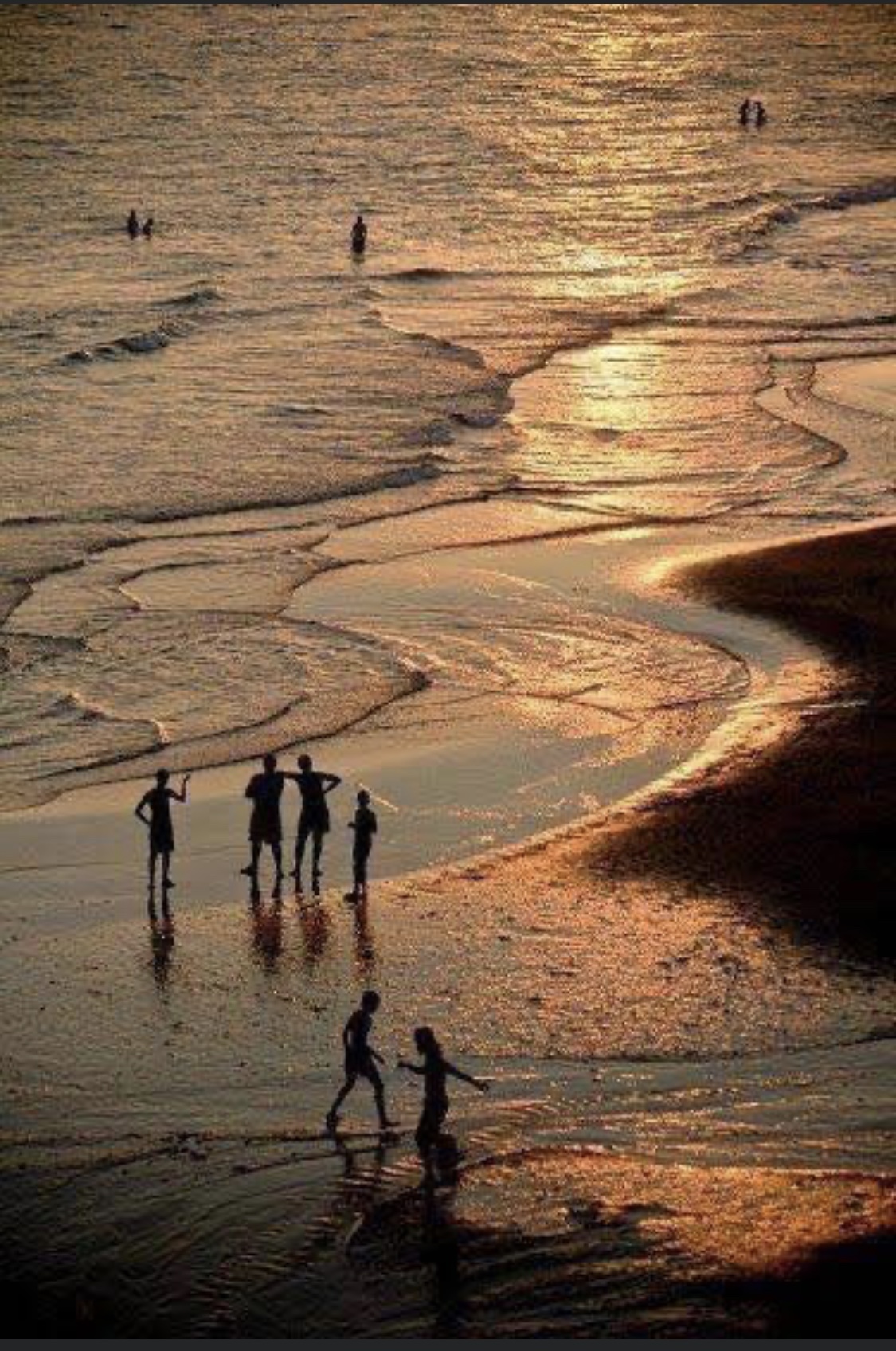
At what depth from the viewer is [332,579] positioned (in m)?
31.7

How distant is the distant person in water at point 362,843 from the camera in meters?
20.4

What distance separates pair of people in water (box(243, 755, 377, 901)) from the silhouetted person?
16.1ft

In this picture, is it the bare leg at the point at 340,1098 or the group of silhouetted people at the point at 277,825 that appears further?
the group of silhouetted people at the point at 277,825

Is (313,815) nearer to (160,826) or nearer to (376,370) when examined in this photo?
(160,826)

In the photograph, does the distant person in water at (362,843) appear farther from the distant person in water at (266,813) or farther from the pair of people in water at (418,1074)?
the pair of people in water at (418,1074)

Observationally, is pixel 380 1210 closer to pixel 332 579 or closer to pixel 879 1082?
pixel 879 1082

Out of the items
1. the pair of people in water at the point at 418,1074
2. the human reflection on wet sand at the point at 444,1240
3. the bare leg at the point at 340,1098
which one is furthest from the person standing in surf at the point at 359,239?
the human reflection on wet sand at the point at 444,1240

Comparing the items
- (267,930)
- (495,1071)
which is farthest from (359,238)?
(495,1071)

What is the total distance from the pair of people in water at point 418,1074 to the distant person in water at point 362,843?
3.74 meters

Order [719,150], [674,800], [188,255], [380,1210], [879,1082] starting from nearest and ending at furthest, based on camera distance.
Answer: [380,1210], [879,1082], [674,800], [188,255], [719,150]

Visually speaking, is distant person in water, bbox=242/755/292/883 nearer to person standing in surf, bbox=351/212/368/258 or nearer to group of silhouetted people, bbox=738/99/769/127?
person standing in surf, bbox=351/212/368/258

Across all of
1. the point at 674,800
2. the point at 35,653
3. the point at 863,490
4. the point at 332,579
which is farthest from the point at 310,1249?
the point at 863,490

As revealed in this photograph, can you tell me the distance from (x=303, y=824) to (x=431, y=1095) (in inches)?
233

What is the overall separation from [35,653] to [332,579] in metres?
4.72
